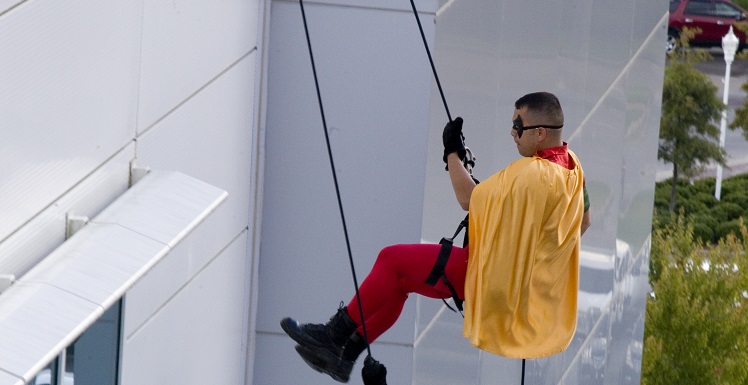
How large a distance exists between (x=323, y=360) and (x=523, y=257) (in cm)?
116

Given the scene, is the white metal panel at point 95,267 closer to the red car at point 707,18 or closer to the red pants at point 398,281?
the red pants at point 398,281

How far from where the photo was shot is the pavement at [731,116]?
120 feet

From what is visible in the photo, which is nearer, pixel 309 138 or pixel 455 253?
pixel 455 253

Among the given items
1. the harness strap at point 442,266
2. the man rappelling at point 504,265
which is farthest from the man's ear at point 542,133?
the harness strap at point 442,266

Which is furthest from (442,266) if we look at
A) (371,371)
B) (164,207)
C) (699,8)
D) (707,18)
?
(699,8)

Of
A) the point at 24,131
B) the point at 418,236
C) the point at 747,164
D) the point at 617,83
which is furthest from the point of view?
the point at 747,164

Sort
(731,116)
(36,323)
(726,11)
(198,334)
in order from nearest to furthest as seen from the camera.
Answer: (36,323)
(198,334)
(731,116)
(726,11)

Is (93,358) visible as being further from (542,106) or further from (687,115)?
(687,115)

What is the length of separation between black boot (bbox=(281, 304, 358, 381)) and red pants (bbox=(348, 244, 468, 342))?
46 millimetres

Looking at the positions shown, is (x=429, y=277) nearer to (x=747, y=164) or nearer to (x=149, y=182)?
(x=149, y=182)

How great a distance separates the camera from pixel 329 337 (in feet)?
21.5

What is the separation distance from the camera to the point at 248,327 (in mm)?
8156

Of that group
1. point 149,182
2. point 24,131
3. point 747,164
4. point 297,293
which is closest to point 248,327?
point 297,293

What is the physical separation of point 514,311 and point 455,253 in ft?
1.33
